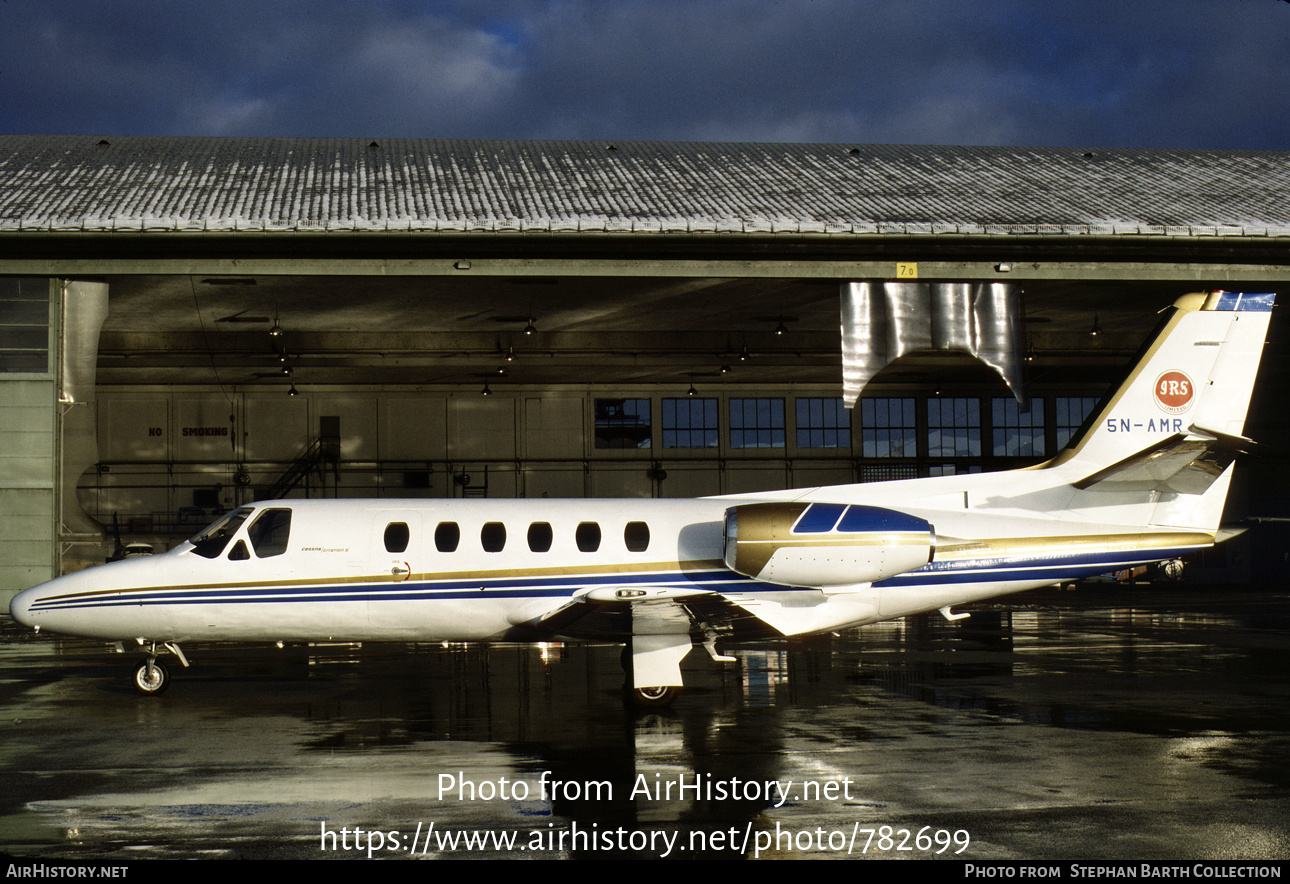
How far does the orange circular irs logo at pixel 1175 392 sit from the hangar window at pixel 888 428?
2666 cm

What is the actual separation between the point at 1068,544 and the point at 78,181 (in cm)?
1854

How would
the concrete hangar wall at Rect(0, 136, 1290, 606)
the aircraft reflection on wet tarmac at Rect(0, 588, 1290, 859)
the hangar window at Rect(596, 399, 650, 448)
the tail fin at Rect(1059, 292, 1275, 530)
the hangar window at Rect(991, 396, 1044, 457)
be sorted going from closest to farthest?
the aircraft reflection on wet tarmac at Rect(0, 588, 1290, 859), the tail fin at Rect(1059, 292, 1275, 530), the concrete hangar wall at Rect(0, 136, 1290, 606), the hangar window at Rect(596, 399, 650, 448), the hangar window at Rect(991, 396, 1044, 457)

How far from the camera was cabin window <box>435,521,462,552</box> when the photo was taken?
1441cm

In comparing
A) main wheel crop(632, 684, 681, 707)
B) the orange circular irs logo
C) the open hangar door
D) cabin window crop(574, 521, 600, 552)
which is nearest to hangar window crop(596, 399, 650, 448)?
the open hangar door

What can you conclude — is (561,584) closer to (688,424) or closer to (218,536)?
(218,536)

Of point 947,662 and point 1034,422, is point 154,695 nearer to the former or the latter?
point 947,662

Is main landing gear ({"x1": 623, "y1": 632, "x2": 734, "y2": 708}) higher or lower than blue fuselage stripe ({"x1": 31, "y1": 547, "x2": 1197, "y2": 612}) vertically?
lower

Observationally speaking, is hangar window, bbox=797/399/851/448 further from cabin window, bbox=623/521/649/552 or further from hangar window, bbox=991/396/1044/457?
cabin window, bbox=623/521/649/552

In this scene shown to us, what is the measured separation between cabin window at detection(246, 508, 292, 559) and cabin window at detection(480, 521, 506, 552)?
97.8 inches

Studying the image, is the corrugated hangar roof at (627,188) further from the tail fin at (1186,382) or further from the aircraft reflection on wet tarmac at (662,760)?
the aircraft reflection on wet tarmac at (662,760)

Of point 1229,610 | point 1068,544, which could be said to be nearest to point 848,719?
point 1068,544

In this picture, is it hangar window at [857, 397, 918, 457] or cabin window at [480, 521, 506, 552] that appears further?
hangar window at [857, 397, 918, 457]

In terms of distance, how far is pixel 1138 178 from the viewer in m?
24.1

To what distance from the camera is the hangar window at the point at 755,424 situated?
4197 cm
